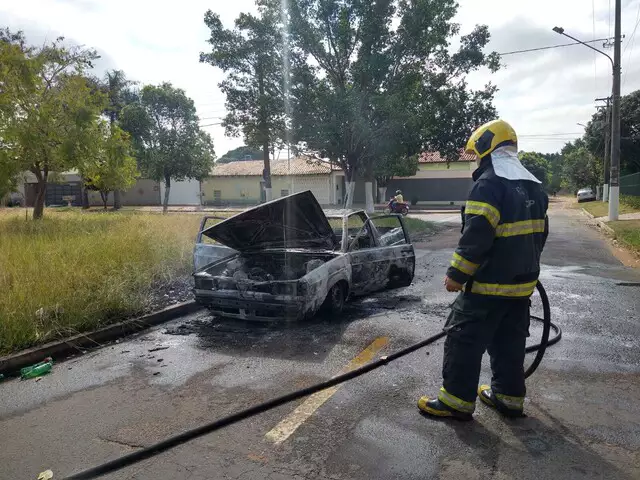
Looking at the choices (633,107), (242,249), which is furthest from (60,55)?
(633,107)

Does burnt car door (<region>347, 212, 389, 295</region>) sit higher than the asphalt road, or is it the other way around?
burnt car door (<region>347, 212, 389, 295</region>)

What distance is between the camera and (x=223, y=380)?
4.23 metres

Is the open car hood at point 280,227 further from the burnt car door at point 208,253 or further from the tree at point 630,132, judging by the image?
the tree at point 630,132

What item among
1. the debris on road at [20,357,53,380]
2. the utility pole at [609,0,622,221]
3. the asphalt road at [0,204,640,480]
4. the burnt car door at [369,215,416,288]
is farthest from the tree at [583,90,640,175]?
the debris on road at [20,357,53,380]

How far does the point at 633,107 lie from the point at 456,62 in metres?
24.7

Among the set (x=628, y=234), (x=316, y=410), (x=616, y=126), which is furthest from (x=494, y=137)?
(x=616, y=126)

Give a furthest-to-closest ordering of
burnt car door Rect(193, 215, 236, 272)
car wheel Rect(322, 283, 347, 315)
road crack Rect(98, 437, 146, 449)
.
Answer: burnt car door Rect(193, 215, 236, 272), car wheel Rect(322, 283, 347, 315), road crack Rect(98, 437, 146, 449)

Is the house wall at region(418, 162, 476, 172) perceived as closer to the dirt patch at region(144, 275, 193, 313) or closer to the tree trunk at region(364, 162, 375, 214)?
the tree trunk at region(364, 162, 375, 214)

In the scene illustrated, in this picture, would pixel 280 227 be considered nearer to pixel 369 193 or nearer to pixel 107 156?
pixel 107 156

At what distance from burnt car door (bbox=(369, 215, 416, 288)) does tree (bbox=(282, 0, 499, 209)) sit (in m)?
9.39

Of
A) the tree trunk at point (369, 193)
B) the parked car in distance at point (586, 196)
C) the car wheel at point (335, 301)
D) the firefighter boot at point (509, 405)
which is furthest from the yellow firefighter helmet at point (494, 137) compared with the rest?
the parked car in distance at point (586, 196)

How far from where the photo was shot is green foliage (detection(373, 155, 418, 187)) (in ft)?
65.6

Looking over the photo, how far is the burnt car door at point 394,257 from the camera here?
7.21 metres

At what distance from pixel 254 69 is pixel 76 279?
46.3 ft
